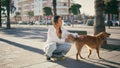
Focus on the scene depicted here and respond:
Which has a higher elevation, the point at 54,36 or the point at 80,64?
the point at 54,36

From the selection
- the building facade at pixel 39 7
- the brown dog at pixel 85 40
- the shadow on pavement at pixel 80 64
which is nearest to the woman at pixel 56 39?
the brown dog at pixel 85 40

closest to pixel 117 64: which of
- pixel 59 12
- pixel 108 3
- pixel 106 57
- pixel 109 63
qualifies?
pixel 109 63

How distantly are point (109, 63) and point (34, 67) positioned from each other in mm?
2316

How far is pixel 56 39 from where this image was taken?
804cm

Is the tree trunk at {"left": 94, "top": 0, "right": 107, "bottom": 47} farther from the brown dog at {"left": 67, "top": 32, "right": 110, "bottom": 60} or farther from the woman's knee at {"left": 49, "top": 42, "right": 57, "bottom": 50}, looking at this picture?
the woman's knee at {"left": 49, "top": 42, "right": 57, "bottom": 50}

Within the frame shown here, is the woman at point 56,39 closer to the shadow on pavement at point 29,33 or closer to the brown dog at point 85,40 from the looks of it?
the brown dog at point 85,40

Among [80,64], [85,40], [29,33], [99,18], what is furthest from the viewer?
[29,33]

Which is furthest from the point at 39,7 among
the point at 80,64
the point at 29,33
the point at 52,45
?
the point at 80,64

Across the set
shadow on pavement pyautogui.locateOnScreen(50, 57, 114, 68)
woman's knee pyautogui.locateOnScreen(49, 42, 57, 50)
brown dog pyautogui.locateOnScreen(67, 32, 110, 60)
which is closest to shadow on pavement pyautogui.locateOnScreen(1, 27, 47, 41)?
brown dog pyautogui.locateOnScreen(67, 32, 110, 60)

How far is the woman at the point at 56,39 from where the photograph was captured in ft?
26.0

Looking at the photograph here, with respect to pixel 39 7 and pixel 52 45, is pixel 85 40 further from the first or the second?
pixel 39 7

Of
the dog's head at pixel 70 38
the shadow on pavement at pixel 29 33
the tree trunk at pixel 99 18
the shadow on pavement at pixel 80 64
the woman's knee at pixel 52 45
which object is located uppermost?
the tree trunk at pixel 99 18

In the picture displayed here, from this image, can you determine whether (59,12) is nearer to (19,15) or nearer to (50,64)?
(19,15)

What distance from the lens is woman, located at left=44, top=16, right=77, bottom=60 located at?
26.0 feet
